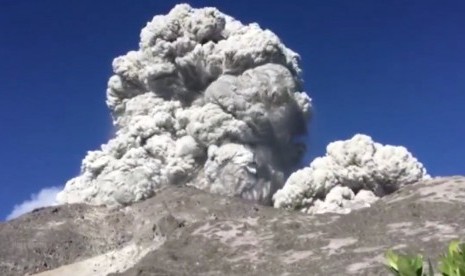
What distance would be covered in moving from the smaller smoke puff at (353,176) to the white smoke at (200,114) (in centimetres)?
343

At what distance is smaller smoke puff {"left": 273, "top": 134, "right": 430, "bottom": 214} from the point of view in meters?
50.5

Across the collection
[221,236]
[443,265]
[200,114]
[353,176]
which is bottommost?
[443,265]

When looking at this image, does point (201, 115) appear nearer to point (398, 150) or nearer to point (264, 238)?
point (398, 150)

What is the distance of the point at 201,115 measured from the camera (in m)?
55.4

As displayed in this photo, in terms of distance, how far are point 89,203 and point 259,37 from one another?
1818cm

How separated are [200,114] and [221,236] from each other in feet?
66.3

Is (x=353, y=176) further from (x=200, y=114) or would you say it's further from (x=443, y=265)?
(x=443, y=265)

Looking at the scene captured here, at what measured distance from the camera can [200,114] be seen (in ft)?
183

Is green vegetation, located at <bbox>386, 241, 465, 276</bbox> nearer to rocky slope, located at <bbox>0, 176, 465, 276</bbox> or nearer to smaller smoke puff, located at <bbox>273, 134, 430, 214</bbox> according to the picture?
rocky slope, located at <bbox>0, 176, 465, 276</bbox>

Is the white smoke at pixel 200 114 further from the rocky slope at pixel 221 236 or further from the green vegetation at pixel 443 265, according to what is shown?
the green vegetation at pixel 443 265

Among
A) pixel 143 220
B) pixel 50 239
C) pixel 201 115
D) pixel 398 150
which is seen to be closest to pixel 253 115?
pixel 201 115

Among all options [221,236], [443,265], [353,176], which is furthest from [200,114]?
[443,265]

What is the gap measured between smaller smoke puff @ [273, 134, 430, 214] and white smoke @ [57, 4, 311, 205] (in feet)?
11.2

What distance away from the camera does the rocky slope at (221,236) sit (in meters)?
31.7
